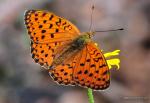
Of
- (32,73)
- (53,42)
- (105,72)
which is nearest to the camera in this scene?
(105,72)

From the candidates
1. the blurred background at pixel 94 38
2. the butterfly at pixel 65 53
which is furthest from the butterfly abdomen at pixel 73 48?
the blurred background at pixel 94 38

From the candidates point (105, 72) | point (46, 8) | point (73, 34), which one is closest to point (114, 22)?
point (46, 8)

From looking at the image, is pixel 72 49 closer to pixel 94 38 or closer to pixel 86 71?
pixel 86 71

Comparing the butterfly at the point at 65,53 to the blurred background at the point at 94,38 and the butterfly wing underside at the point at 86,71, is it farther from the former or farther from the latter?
the blurred background at the point at 94,38

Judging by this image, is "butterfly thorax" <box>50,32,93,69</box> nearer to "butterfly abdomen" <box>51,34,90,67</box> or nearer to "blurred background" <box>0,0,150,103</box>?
"butterfly abdomen" <box>51,34,90,67</box>

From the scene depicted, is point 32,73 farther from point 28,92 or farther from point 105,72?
point 105,72

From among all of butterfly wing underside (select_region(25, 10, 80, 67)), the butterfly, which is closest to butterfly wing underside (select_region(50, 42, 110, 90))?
the butterfly
